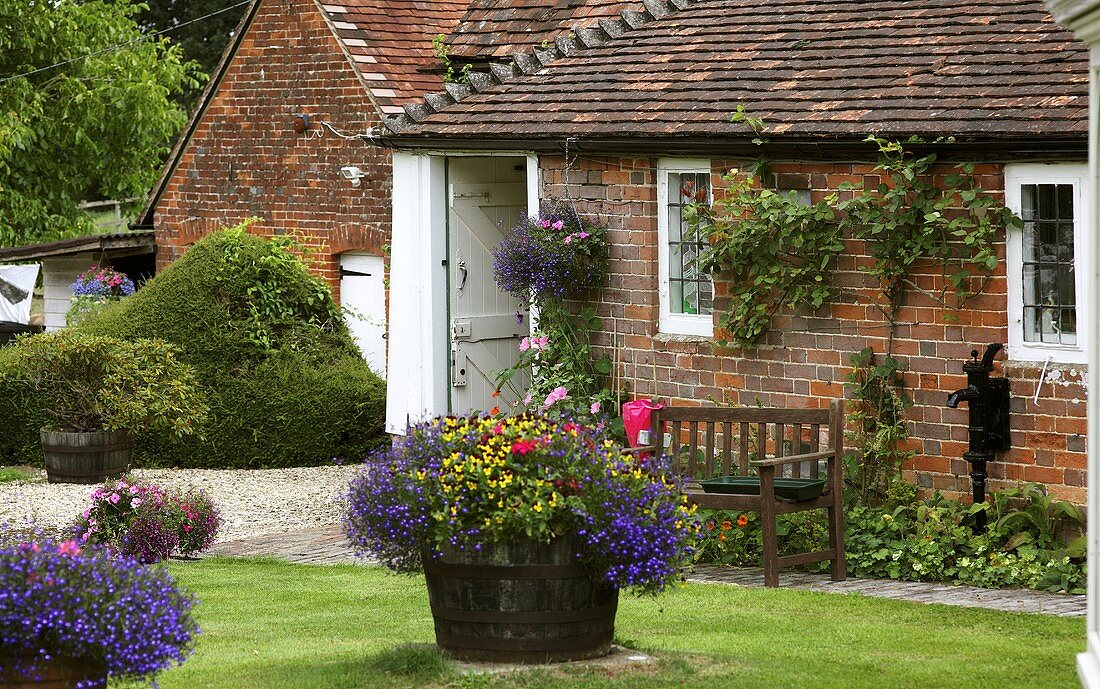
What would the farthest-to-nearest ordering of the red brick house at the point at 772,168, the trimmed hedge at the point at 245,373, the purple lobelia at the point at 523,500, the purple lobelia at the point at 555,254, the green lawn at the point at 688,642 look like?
the trimmed hedge at the point at 245,373, the purple lobelia at the point at 555,254, the red brick house at the point at 772,168, the green lawn at the point at 688,642, the purple lobelia at the point at 523,500

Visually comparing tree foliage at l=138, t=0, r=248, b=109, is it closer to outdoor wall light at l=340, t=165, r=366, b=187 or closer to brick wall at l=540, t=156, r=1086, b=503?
outdoor wall light at l=340, t=165, r=366, b=187

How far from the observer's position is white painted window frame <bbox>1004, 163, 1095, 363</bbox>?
916 cm

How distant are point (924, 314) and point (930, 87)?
1467 millimetres

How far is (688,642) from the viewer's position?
23.6ft

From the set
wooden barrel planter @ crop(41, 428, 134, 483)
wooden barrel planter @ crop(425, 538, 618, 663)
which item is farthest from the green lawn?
wooden barrel planter @ crop(41, 428, 134, 483)

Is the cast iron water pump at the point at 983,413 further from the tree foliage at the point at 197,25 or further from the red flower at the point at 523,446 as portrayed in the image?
the tree foliage at the point at 197,25

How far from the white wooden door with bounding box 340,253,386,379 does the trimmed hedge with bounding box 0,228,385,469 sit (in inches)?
47.2

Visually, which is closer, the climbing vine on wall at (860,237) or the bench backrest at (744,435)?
the bench backrest at (744,435)

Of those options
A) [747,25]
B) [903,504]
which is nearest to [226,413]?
[747,25]

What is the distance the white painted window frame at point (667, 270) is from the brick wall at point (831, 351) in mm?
52

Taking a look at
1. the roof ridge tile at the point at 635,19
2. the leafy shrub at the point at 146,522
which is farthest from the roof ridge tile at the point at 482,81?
the leafy shrub at the point at 146,522

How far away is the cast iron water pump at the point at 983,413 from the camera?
9445 millimetres

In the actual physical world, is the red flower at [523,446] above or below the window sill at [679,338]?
below

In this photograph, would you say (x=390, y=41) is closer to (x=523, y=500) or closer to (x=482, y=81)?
(x=482, y=81)
